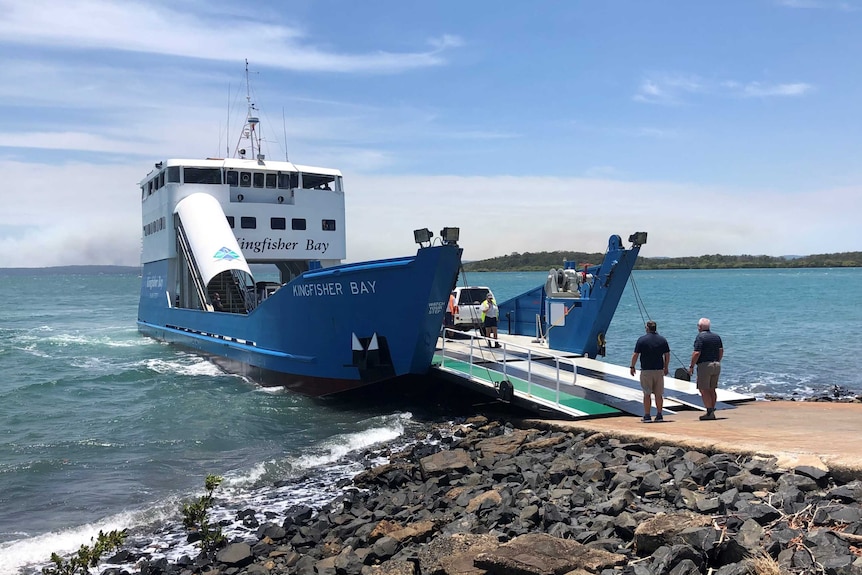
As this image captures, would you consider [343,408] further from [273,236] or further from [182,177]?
[182,177]

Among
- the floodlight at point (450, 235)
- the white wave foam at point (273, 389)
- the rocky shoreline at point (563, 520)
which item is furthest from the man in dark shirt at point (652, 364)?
the white wave foam at point (273, 389)

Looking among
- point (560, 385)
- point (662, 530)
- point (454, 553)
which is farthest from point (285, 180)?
point (662, 530)

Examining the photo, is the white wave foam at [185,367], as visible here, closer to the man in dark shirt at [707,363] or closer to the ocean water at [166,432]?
the ocean water at [166,432]

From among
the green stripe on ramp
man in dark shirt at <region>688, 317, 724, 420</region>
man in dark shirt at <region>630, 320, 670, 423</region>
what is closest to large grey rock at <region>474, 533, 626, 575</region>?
man in dark shirt at <region>630, 320, 670, 423</region>

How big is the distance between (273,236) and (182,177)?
334 cm

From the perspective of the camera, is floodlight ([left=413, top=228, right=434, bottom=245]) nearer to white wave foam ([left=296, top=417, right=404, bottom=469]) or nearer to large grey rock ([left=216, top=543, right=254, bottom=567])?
white wave foam ([left=296, top=417, right=404, bottom=469])

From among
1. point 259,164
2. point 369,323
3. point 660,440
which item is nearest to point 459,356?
point 369,323

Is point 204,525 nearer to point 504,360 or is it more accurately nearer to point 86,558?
point 86,558

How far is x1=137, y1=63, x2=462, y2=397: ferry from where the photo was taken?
12.8m

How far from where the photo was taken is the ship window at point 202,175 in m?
21.1

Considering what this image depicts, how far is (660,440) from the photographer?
318 inches

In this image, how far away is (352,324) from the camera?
1347 centimetres

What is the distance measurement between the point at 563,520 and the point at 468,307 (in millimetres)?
14414

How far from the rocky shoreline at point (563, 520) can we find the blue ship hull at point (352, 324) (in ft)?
12.1
